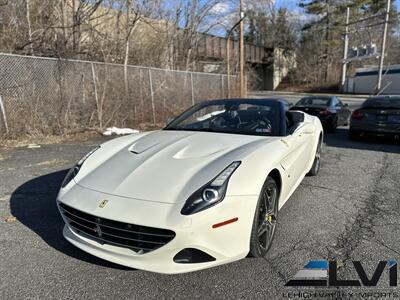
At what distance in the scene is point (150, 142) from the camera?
339 cm

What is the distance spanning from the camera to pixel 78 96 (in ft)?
29.7

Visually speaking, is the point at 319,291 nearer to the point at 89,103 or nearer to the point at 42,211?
the point at 42,211

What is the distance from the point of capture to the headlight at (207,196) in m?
2.13

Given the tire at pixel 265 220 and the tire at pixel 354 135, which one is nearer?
the tire at pixel 265 220

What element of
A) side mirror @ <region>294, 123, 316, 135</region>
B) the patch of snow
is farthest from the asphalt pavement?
the patch of snow

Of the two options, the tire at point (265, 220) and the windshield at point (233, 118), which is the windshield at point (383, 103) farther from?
the tire at point (265, 220)

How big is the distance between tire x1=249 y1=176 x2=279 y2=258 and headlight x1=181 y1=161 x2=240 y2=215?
1.23ft

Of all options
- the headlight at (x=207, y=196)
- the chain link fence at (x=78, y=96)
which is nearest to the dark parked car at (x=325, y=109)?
the chain link fence at (x=78, y=96)

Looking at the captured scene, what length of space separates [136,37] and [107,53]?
3.01 m

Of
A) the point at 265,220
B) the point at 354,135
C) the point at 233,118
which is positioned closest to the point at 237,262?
the point at 265,220

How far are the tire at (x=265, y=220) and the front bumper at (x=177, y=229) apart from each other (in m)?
0.13

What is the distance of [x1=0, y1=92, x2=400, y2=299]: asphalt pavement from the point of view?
7.36 feet

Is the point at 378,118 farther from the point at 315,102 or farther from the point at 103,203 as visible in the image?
the point at 103,203

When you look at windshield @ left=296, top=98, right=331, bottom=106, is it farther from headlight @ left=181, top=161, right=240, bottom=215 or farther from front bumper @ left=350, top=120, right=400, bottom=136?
headlight @ left=181, top=161, right=240, bottom=215
